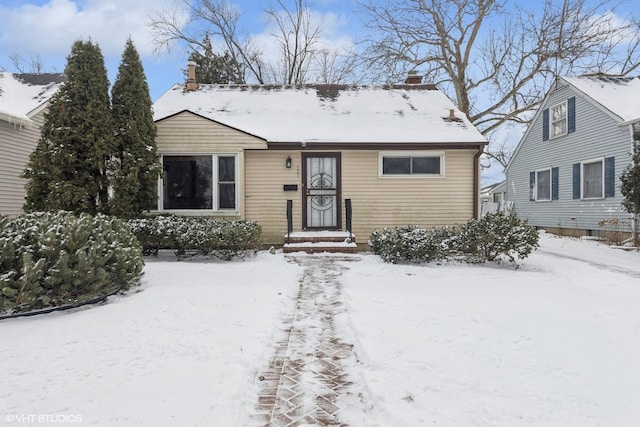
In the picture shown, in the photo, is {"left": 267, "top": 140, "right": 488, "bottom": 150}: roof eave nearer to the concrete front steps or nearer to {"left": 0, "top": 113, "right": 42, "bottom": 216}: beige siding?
the concrete front steps

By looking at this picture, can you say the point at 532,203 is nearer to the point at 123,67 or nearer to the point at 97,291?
the point at 123,67

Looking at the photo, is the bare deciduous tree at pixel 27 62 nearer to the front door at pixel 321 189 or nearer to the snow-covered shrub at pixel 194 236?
the snow-covered shrub at pixel 194 236

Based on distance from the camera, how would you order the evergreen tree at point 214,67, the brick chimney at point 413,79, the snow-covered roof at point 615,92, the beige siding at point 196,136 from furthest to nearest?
the evergreen tree at point 214,67 → the brick chimney at point 413,79 → the snow-covered roof at point 615,92 → the beige siding at point 196,136

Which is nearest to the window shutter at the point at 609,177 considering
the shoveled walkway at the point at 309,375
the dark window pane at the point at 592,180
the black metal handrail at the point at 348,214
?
the dark window pane at the point at 592,180

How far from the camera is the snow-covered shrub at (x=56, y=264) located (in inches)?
166

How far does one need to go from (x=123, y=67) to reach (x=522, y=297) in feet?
28.8

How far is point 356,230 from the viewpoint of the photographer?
33.6ft

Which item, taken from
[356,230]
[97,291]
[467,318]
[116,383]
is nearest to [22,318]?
[97,291]

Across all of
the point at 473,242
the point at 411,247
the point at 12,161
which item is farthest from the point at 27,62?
the point at 473,242

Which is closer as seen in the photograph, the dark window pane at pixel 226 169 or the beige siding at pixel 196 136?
the beige siding at pixel 196 136

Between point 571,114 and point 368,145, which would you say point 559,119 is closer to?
point 571,114

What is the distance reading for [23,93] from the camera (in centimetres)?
1170

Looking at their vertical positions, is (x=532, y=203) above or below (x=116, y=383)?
above

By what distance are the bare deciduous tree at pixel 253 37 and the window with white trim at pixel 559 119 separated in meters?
14.1
